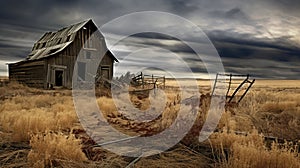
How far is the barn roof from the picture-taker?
2621cm

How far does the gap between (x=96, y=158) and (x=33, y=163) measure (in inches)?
41.1

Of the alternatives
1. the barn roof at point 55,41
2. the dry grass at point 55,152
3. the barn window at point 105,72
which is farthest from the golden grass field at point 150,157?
the barn window at point 105,72

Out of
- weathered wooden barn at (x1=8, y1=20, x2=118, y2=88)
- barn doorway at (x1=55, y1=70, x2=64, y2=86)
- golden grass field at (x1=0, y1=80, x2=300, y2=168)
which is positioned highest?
weathered wooden barn at (x1=8, y1=20, x2=118, y2=88)

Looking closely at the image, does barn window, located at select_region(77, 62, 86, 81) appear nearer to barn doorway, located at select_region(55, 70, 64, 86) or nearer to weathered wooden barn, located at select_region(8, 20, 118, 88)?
weathered wooden barn, located at select_region(8, 20, 118, 88)

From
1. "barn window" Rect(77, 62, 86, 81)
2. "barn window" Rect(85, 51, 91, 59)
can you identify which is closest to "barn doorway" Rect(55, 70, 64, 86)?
"barn window" Rect(77, 62, 86, 81)

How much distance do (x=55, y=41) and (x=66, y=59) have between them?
365 cm

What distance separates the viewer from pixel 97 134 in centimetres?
784

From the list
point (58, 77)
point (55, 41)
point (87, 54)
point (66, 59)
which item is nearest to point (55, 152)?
point (66, 59)

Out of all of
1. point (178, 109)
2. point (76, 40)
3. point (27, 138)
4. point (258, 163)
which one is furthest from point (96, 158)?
point (76, 40)

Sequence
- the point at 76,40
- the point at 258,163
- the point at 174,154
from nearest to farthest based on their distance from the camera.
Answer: the point at 258,163
the point at 174,154
the point at 76,40

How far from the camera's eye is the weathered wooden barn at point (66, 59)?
25.0 metres

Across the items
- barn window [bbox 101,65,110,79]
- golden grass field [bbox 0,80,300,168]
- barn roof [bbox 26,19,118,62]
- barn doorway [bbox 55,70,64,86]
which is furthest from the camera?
barn window [bbox 101,65,110,79]

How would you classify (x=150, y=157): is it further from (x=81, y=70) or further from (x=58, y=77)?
(x=58, y=77)

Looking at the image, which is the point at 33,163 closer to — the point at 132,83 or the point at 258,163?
the point at 258,163
